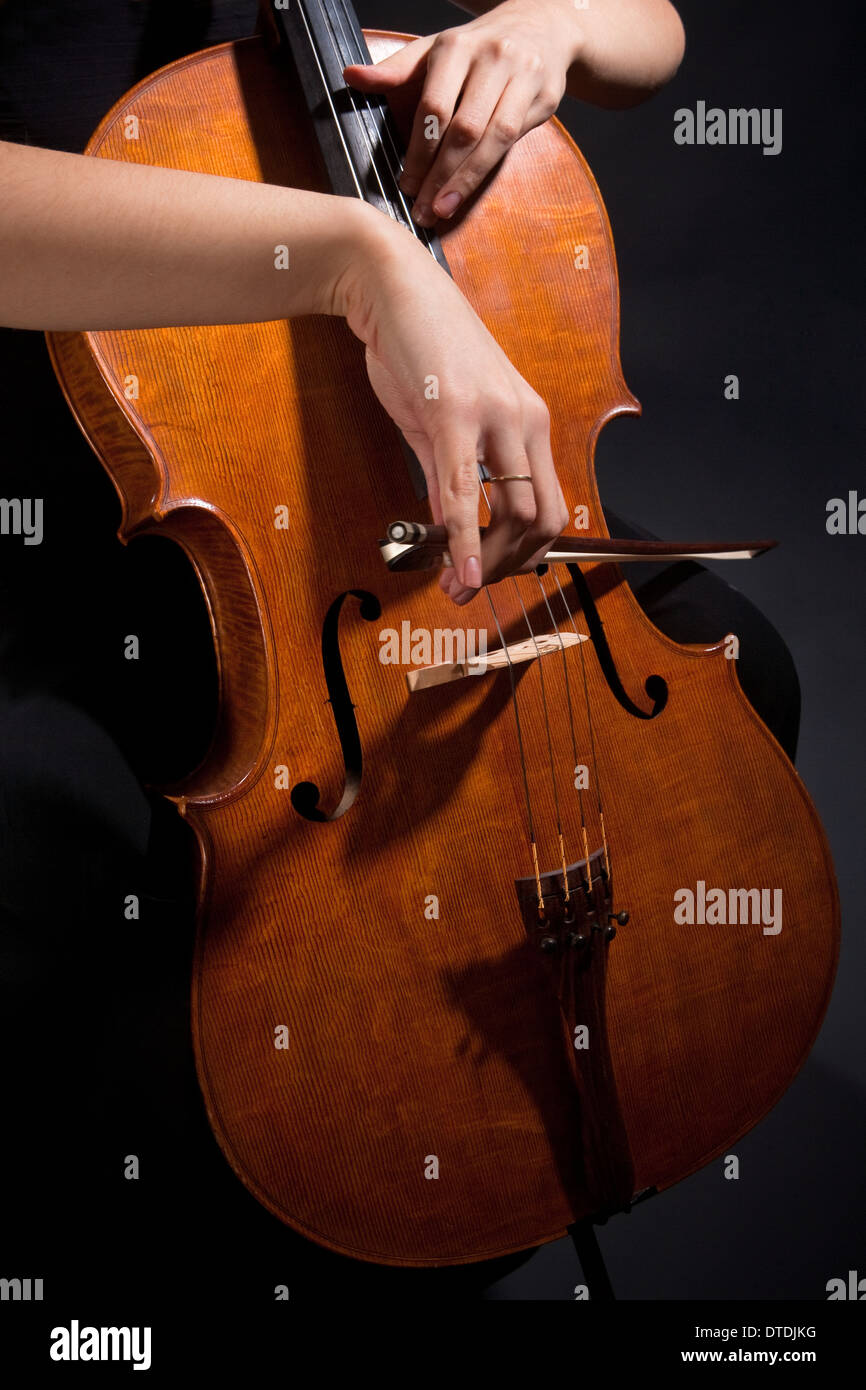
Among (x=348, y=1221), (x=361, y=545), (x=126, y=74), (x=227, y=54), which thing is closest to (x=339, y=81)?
(x=227, y=54)

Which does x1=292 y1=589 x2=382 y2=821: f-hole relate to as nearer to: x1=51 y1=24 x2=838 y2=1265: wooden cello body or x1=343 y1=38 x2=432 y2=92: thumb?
x1=51 y1=24 x2=838 y2=1265: wooden cello body

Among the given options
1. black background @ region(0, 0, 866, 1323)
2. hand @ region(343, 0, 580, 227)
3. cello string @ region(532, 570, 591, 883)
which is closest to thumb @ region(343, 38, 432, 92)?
Answer: hand @ region(343, 0, 580, 227)

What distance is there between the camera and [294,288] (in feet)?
2.02

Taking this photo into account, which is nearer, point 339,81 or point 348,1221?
point 348,1221

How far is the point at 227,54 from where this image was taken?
73 centimetres

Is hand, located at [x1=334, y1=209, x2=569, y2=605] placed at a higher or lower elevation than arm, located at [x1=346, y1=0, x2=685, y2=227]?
lower

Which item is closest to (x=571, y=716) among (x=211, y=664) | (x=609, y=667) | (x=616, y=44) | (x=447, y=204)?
(x=609, y=667)

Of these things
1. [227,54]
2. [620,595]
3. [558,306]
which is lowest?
[620,595]

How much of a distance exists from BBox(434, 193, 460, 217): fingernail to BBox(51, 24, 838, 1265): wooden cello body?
1.5 inches

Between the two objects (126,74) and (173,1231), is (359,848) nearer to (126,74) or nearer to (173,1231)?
(173,1231)

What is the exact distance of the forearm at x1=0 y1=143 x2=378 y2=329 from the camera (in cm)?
55

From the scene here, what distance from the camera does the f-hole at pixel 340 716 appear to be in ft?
2.08

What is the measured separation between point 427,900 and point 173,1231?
0.32m

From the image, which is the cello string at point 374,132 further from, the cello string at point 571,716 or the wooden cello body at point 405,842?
the cello string at point 571,716
